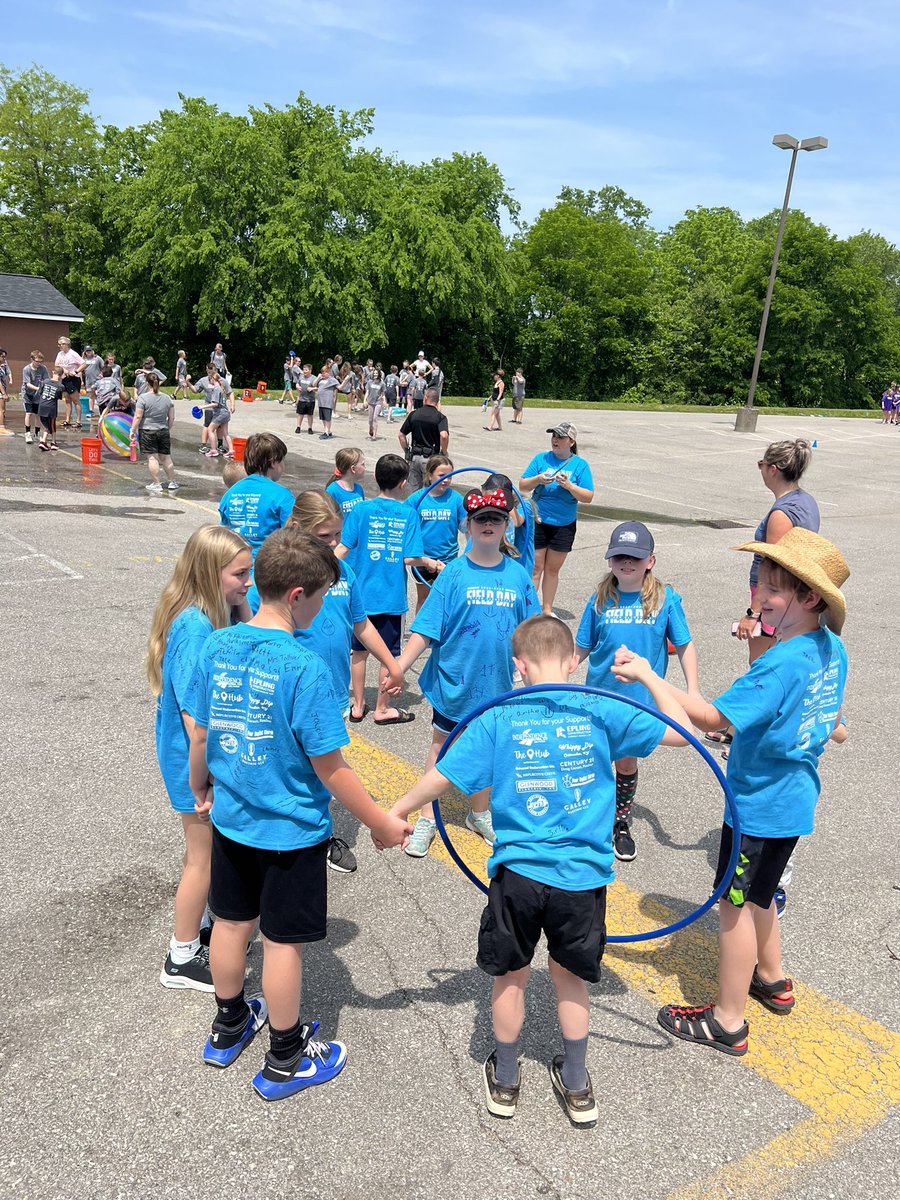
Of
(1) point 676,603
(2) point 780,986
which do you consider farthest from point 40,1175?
(1) point 676,603

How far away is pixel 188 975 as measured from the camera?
152 inches

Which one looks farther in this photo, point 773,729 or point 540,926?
point 773,729

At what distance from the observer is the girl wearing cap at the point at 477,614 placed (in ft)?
15.8

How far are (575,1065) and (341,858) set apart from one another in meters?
1.99

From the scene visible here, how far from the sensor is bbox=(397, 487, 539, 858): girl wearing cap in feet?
15.8

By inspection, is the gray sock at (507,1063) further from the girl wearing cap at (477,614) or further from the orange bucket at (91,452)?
the orange bucket at (91,452)

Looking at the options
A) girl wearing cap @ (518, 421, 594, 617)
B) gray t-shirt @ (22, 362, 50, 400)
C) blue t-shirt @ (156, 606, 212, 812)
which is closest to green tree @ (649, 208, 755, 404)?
gray t-shirt @ (22, 362, 50, 400)

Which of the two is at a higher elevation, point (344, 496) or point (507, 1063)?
point (344, 496)

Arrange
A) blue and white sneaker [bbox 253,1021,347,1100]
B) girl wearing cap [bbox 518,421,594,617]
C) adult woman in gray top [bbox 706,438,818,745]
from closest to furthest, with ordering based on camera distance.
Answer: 1. blue and white sneaker [bbox 253,1021,347,1100]
2. adult woman in gray top [bbox 706,438,818,745]
3. girl wearing cap [bbox 518,421,594,617]

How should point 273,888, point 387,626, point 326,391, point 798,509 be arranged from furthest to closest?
point 326,391 → point 387,626 → point 798,509 → point 273,888

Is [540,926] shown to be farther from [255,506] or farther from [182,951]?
[255,506]

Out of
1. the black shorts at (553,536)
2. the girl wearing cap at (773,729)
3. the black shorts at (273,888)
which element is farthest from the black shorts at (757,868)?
the black shorts at (553,536)

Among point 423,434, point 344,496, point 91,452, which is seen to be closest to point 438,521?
point 344,496

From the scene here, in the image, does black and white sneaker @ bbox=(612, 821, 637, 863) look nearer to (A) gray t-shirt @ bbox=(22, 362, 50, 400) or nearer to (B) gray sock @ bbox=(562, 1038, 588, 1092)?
(B) gray sock @ bbox=(562, 1038, 588, 1092)
